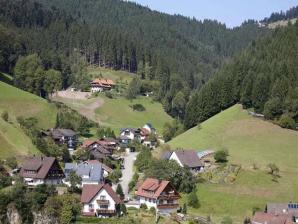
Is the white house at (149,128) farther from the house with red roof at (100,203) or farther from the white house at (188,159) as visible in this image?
the house with red roof at (100,203)

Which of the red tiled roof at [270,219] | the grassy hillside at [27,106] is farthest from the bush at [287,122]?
the grassy hillside at [27,106]

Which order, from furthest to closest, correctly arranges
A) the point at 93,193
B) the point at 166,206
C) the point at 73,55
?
the point at 73,55 → the point at 166,206 → the point at 93,193

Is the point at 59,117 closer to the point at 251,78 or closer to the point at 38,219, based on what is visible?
the point at 251,78

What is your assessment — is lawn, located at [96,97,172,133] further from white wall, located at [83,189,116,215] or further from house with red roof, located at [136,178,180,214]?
white wall, located at [83,189,116,215]

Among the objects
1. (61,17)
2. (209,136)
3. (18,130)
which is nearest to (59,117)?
(18,130)

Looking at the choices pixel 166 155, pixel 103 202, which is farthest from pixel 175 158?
pixel 103 202

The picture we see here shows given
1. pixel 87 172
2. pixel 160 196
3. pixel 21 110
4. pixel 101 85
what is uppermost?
pixel 101 85

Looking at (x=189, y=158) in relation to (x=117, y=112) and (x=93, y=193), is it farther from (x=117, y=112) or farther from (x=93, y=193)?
(x=117, y=112)
